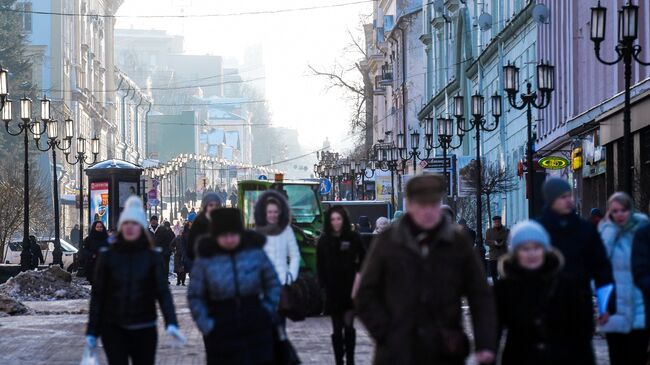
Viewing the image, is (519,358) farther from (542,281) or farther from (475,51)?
(475,51)

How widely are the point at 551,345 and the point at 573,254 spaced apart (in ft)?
6.44

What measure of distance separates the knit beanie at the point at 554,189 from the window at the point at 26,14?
274 ft

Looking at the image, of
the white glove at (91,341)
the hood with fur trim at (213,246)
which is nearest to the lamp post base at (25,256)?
the white glove at (91,341)

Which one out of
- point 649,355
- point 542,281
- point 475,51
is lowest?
point 649,355

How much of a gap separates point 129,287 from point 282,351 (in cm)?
123

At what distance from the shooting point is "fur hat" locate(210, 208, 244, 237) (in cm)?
979

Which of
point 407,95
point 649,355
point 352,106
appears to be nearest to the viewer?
point 649,355

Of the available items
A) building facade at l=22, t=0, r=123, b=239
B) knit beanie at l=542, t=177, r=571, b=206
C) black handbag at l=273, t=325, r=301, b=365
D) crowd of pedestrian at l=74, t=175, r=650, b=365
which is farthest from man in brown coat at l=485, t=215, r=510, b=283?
building facade at l=22, t=0, r=123, b=239

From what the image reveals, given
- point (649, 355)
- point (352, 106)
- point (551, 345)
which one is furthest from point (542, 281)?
point (352, 106)

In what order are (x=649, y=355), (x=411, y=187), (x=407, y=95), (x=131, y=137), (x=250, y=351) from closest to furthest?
(x=411, y=187), (x=250, y=351), (x=649, y=355), (x=407, y=95), (x=131, y=137)

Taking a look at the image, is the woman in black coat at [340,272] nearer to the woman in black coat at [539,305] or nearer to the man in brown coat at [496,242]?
the woman in black coat at [539,305]

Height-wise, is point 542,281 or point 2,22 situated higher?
point 2,22

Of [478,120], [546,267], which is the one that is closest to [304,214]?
[478,120]

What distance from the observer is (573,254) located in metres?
10.7
